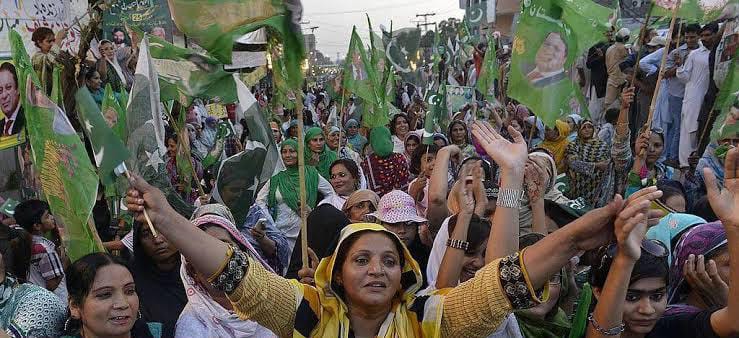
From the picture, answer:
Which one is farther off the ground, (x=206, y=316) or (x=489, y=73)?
(x=206, y=316)

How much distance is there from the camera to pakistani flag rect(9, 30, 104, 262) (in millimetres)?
3309

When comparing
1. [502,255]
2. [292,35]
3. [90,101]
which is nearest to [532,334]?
[502,255]

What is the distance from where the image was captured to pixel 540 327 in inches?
109

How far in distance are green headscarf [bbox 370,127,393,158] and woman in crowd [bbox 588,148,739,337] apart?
447cm

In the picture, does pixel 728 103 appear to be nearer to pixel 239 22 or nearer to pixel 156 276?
pixel 239 22

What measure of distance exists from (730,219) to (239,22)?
6.21 feet

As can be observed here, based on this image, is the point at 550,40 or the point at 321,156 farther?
the point at 321,156

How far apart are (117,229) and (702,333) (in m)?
3.67

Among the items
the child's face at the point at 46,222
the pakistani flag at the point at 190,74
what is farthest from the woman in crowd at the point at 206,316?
the child's face at the point at 46,222

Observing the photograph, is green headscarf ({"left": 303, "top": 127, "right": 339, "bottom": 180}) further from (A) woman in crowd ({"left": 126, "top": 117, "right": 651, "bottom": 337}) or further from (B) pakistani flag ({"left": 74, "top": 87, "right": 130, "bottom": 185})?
(A) woman in crowd ({"left": 126, "top": 117, "right": 651, "bottom": 337})

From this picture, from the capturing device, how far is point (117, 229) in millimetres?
4844

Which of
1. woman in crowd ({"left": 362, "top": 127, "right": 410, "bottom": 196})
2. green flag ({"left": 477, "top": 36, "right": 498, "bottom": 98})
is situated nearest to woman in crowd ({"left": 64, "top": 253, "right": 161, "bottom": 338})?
woman in crowd ({"left": 362, "top": 127, "right": 410, "bottom": 196})

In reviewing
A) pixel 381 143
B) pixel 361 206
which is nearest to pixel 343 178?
pixel 361 206

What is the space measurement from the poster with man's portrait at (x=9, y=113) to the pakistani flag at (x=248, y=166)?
227 cm
